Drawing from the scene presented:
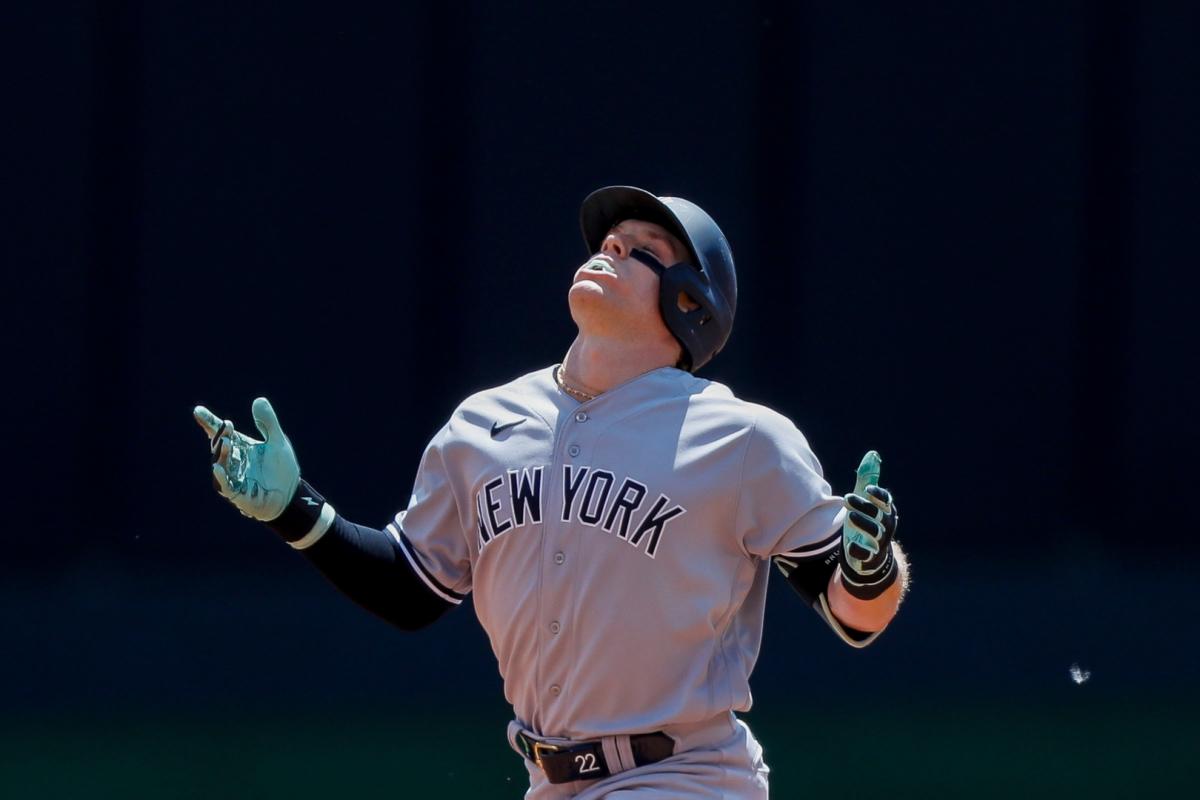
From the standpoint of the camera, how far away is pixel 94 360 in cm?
594

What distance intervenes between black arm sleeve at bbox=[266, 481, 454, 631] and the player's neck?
46 centimetres

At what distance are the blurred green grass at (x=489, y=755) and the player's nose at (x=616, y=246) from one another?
8.39 ft

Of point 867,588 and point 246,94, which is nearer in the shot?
point 867,588

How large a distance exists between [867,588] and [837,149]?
3263 millimetres

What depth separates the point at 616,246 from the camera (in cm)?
348

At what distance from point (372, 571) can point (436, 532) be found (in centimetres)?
14

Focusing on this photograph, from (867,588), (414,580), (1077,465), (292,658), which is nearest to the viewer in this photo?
(867,588)

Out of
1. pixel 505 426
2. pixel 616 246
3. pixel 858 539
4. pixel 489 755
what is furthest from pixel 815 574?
pixel 489 755

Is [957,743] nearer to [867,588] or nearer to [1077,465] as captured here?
[1077,465]

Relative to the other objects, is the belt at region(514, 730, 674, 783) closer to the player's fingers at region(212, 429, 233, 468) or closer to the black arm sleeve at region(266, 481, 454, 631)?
the black arm sleeve at region(266, 481, 454, 631)

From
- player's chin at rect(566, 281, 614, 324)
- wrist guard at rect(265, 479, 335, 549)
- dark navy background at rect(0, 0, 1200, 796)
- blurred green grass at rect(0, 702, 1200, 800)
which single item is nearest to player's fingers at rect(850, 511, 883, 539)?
player's chin at rect(566, 281, 614, 324)

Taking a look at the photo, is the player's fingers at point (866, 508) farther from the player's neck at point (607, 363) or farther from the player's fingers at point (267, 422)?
the player's fingers at point (267, 422)

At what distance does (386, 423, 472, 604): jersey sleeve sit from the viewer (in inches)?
136

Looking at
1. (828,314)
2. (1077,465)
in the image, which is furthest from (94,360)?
(1077,465)
